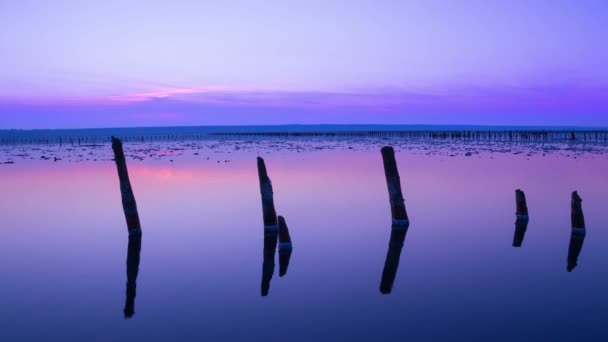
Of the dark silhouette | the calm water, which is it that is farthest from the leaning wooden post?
the calm water

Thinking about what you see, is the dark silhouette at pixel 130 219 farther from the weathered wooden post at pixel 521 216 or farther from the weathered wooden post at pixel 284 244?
the weathered wooden post at pixel 521 216

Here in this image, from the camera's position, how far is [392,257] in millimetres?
12523

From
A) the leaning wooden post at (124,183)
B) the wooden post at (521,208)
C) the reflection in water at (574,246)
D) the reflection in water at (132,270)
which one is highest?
the leaning wooden post at (124,183)

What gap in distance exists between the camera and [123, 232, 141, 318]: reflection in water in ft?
31.3

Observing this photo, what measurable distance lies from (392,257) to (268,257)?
2.83 m

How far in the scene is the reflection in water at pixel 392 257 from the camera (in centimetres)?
1070

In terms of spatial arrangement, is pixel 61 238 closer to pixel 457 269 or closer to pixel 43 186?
pixel 457 269

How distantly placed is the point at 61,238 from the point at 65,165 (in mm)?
27366

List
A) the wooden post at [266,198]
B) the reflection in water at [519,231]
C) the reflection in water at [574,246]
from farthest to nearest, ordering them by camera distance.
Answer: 1. the reflection in water at [519,231]
2. the wooden post at [266,198]
3. the reflection in water at [574,246]

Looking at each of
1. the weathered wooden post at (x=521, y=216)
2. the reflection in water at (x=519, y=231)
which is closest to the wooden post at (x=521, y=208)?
the weathered wooden post at (x=521, y=216)

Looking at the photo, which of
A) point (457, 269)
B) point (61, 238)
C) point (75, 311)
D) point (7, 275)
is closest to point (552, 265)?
point (457, 269)

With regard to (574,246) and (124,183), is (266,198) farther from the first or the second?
(574,246)

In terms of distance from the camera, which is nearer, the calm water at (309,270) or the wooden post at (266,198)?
the calm water at (309,270)

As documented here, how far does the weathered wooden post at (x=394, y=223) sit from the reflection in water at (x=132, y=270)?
4.55 meters
